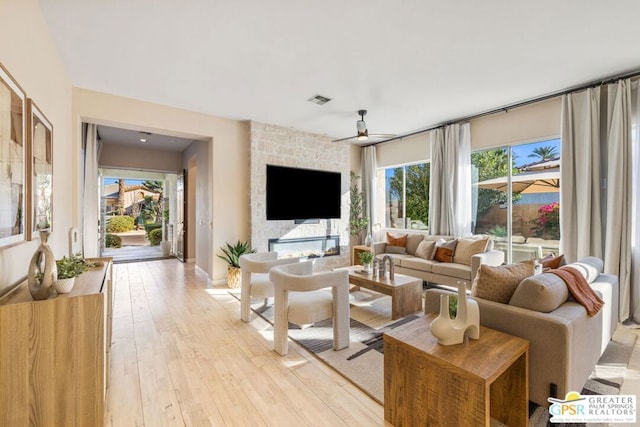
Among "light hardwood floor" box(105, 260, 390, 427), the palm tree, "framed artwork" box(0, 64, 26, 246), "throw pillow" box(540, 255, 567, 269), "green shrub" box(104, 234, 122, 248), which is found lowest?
"light hardwood floor" box(105, 260, 390, 427)

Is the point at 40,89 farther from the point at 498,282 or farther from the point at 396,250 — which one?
the point at 396,250

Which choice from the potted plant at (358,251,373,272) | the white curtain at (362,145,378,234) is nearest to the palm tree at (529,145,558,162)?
the potted plant at (358,251,373,272)

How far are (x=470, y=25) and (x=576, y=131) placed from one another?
2.40 meters

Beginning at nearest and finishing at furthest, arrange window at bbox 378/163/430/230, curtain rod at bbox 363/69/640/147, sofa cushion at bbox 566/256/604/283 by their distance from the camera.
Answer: sofa cushion at bbox 566/256/604/283 → curtain rod at bbox 363/69/640/147 → window at bbox 378/163/430/230

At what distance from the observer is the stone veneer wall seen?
16.6 feet

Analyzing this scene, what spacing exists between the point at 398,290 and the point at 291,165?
10.3ft

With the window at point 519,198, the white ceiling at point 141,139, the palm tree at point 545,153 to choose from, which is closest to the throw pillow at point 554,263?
the window at point 519,198

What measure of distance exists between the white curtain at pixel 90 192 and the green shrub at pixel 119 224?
735cm

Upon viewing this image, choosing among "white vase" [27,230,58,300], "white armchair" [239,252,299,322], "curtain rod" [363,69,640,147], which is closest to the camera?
"white vase" [27,230,58,300]

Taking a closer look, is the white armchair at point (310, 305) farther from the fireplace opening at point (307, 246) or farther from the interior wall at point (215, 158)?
the fireplace opening at point (307, 246)

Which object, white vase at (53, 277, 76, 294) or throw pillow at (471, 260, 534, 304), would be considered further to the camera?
throw pillow at (471, 260, 534, 304)

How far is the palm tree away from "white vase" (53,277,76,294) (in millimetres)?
5484

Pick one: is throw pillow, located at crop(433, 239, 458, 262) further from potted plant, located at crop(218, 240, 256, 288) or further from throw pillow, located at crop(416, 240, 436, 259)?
potted plant, located at crop(218, 240, 256, 288)

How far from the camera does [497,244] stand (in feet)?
15.6
